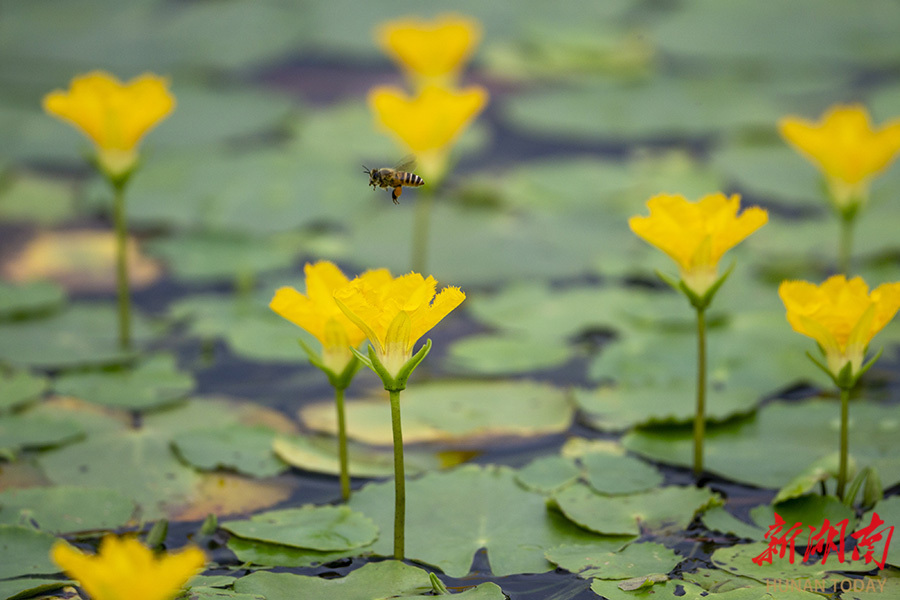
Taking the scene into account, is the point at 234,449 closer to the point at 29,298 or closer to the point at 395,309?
the point at 395,309

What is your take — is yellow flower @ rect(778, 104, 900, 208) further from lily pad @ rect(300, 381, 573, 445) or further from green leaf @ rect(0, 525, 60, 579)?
green leaf @ rect(0, 525, 60, 579)

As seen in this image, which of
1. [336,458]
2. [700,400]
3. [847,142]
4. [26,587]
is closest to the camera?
[26,587]

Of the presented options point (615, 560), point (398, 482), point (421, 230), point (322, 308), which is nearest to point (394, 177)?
point (322, 308)

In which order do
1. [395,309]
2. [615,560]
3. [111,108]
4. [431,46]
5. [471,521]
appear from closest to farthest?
[395,309] → [615,560] → [471,521] → [111,108] → [431,46]

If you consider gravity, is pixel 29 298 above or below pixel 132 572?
above

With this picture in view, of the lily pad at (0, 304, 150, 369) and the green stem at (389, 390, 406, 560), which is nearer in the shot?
the green stem at (389, 390, 406, 560)

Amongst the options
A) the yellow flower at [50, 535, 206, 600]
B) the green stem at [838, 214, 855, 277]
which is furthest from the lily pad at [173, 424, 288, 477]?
the green stem at [838, 214, 855, 277]

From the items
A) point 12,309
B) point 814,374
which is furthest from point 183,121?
point 814,374

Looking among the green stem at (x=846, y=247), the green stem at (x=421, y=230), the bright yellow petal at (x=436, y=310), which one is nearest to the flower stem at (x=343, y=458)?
the bright yellow petal at (x=436, y=310)
